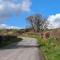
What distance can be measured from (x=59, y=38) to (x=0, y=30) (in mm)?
116389

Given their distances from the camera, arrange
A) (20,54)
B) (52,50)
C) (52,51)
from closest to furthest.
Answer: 1. (20,54)
2. (52,51)
3. (52,50)

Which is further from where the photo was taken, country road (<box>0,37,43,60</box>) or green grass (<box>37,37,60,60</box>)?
country road (<box>0,37,43,60</box>)

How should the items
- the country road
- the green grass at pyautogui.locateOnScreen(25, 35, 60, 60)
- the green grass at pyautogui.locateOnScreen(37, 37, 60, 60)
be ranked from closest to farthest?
1. the green grass at pyautogui.locateOnScreen(37, 37, 60, 60)
2. the green grass at pyautogui.locateOnScreen(25, 35, 60, 60)
3. the country road

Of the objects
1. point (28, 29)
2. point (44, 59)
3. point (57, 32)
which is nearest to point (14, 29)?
point (28, 29)

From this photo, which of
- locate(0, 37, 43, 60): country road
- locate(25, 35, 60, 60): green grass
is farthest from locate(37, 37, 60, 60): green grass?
locate(0, 37, 43, 60): country road

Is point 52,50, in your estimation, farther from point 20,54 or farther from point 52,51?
point 20,54

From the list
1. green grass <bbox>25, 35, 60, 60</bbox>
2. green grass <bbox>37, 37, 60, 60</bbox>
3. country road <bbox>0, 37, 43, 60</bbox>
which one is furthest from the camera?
country road <bbox>0, 37, 43, 60</bbox>

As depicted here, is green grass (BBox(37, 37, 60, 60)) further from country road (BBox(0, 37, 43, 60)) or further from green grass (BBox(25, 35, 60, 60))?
country road (BBox(0, 37, 43, 60))

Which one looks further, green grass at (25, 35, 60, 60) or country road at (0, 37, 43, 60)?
country road at (0, 37, 43, 60)

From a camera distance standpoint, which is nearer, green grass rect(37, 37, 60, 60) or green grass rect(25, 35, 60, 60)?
green grass rect(37, 37, 60, 60)

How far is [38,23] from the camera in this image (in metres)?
148

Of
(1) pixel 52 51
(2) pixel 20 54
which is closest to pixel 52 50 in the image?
(1) pixel 52 51

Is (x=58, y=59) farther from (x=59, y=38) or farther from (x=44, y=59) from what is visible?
(x=59, y=38)

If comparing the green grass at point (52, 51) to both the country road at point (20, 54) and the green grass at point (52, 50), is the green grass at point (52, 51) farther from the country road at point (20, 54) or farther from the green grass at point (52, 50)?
the country road at point (20, 54)
